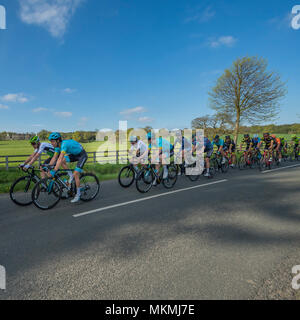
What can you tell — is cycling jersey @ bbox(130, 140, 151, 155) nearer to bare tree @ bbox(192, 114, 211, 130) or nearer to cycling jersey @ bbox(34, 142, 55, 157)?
cycling jersey @ bbox(34, 142, 55, 157)

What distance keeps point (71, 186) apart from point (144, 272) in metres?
3.69

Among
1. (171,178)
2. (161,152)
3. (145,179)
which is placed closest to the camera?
(145,179)

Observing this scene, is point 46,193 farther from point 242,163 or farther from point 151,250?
point 242,163

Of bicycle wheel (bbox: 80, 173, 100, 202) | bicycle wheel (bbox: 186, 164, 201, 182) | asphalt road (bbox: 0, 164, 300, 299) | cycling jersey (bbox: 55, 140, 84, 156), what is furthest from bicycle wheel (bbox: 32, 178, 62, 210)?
bicycle wheel (bbox: 186, 164, 201, 182)

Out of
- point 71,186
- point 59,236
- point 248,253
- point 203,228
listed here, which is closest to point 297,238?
point 248,253

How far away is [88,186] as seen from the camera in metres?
5.45

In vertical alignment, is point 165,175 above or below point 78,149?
below

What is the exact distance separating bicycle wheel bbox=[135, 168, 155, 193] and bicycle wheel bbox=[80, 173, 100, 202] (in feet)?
4.84

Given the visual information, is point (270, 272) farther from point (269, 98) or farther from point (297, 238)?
point (269, 98)

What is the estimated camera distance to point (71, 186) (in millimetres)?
5203

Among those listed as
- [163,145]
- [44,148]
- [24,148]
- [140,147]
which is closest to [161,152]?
→ [163,145]

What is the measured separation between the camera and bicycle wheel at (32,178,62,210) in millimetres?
4504

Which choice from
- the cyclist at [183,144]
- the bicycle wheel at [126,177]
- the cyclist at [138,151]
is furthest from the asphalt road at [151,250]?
the cyclist at [183,144]

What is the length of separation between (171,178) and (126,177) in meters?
1.76
